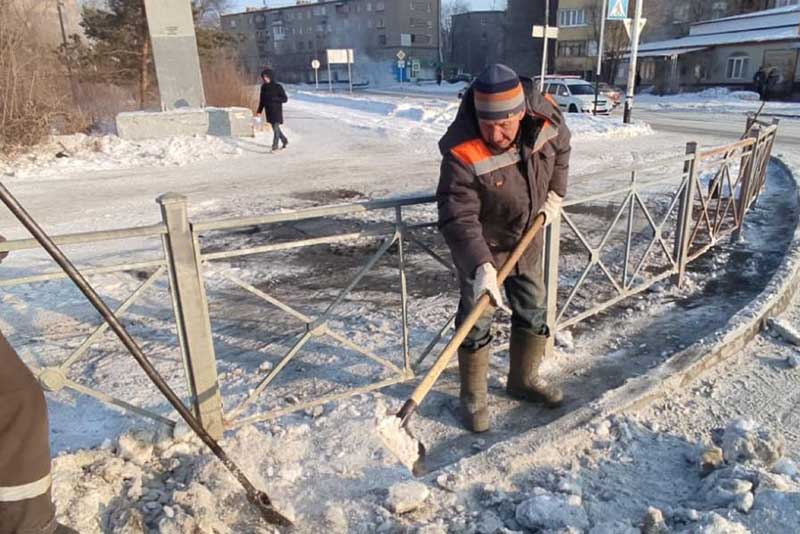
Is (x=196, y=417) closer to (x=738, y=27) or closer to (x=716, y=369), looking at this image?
(x=716, y=369)

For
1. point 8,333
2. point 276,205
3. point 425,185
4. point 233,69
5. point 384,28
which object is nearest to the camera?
point 8,333

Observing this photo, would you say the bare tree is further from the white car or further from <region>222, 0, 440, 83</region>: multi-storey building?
<region>222, 0, 440, 83</region>: multi-storey building

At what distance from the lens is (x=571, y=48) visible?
151 ft

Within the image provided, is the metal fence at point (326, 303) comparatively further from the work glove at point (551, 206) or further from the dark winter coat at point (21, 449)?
the dark winter coat at point (21, 449)

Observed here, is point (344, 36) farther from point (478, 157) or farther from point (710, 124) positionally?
point (478, 157)

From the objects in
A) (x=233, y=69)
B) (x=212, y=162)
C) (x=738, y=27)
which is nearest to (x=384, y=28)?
(x=738, y=27)

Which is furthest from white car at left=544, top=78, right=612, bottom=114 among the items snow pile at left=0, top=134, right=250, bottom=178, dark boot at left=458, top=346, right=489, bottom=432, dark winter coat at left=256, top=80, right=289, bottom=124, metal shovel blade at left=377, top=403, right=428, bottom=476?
metal shovel blade at left=377, top=403, right=428, bottom=476

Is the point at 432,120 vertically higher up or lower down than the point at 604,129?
higher up

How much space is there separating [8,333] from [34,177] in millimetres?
7998

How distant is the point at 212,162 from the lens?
40.7ft

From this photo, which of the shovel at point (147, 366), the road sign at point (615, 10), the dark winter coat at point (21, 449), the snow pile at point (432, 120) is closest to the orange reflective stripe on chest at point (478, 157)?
the shovel at point (147, 366)

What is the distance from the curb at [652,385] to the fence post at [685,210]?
2.28 ft

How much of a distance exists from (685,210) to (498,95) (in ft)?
9.95

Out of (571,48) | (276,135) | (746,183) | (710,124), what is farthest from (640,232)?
(571,48)
